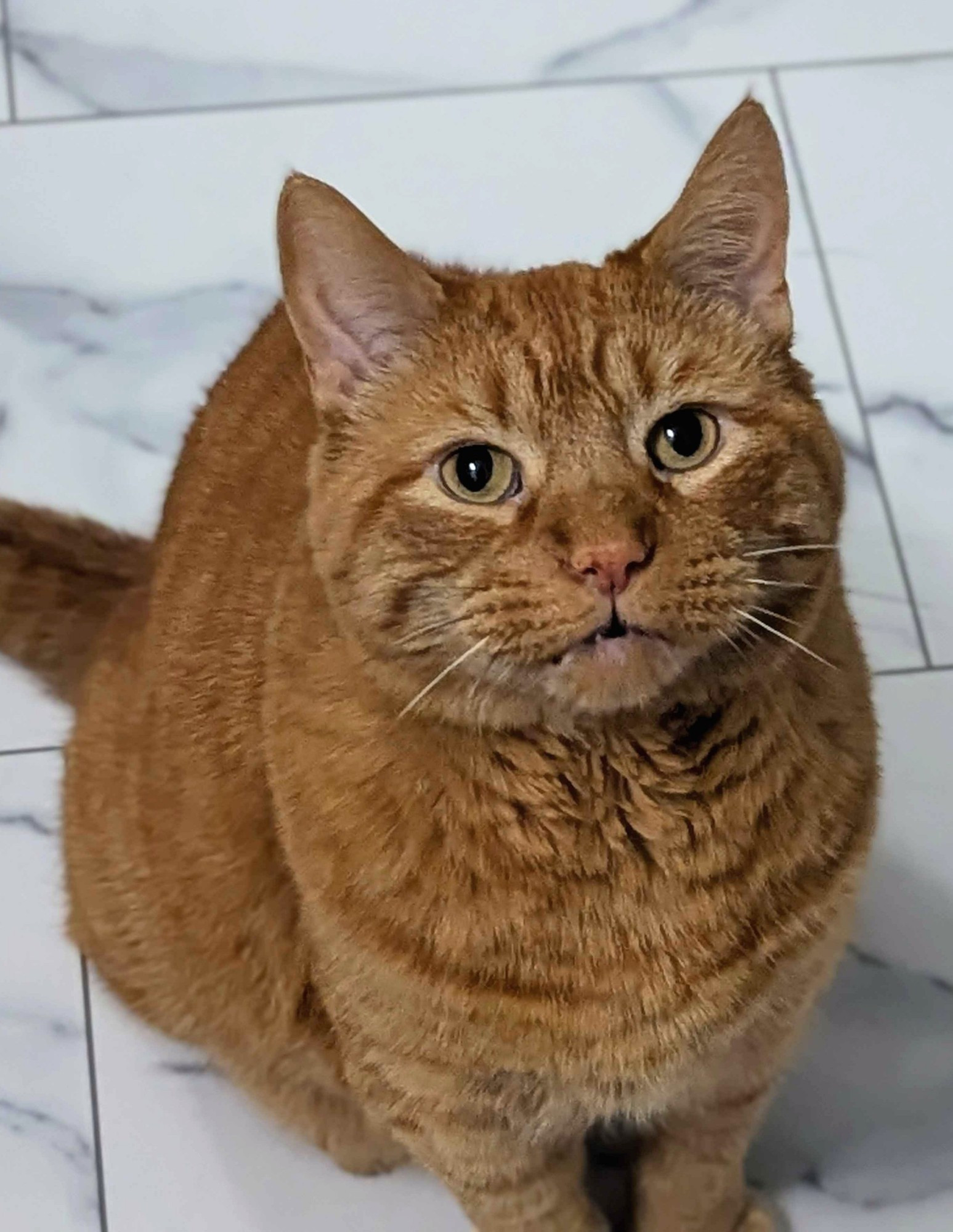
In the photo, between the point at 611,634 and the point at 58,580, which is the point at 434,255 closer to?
the point at 58,580

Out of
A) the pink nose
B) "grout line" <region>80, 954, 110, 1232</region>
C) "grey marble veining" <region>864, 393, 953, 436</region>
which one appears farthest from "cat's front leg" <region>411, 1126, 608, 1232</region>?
"grey marble veining" <region>864, 393, 953, 436</region>

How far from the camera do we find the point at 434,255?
72.9 inches

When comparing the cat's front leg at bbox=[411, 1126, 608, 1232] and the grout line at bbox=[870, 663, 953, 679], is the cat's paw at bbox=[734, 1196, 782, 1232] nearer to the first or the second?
the cat's front leg at bbox=[411, 1126, 608, 1232]

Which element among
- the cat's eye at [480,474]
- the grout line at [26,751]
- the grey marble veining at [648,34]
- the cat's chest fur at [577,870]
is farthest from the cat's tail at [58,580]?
the grey marble veining at [648,34]

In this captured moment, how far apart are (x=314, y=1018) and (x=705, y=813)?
40 cm

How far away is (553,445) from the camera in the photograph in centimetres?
90

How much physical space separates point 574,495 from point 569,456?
3cm

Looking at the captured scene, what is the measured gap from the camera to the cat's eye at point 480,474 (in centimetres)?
90

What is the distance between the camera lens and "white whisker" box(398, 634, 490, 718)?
0.87 meters

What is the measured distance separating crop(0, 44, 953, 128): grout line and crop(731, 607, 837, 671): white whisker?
1.15 metres

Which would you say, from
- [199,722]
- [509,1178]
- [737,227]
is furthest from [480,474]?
[509,1178]

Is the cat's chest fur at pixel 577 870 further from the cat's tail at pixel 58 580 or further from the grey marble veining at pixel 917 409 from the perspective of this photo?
the grey marble veining at pixel 917 409

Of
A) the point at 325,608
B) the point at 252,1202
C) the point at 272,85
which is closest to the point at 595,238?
the point at 272,85

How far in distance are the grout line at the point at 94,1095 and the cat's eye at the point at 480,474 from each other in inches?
30.2
